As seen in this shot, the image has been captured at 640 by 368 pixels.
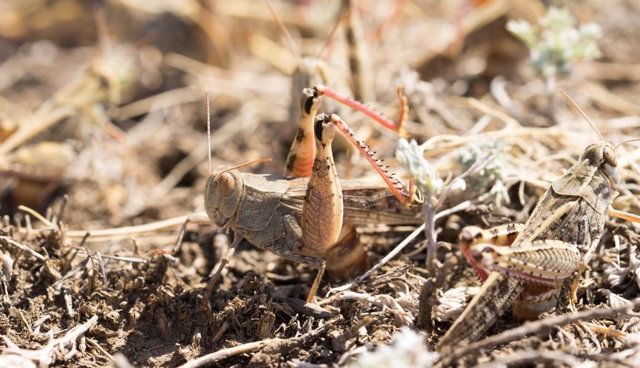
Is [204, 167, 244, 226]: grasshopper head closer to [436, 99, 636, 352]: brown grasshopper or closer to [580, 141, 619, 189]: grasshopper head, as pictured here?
[436, 99, 636, 352]: brown grasshopper

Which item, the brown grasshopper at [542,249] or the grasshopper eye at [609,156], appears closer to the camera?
the brown grasshopper at [542,249]

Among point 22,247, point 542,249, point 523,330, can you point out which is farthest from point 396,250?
point 22,247

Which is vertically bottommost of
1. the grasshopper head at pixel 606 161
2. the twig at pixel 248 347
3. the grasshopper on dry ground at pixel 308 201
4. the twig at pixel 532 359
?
the twig at pixel 248 347

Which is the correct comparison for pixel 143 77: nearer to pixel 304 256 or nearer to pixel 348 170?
pixel 348 170

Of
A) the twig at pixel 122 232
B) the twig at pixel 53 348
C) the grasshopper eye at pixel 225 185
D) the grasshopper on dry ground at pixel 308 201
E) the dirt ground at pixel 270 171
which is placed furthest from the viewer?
the twig at pixel 122 232

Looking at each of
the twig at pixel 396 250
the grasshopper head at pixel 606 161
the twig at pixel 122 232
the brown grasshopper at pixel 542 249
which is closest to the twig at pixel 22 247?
the twig at pixel 122 232

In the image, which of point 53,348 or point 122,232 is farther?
point 122,232

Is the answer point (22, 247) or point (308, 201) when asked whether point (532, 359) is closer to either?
point (308, 201)

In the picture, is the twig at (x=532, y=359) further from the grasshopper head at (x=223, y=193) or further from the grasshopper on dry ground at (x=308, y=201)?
the grasshopper head at (x=223, y=193)
